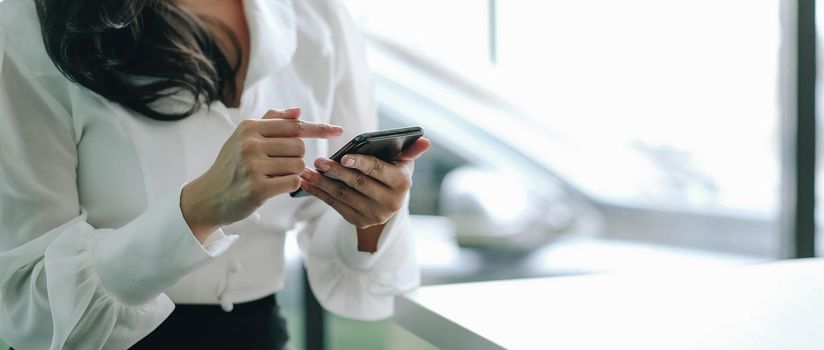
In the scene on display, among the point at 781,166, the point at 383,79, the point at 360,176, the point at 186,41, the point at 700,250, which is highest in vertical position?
the point at 186,41

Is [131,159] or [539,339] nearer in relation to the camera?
[539,339]

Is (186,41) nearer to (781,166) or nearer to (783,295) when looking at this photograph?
(783,295)

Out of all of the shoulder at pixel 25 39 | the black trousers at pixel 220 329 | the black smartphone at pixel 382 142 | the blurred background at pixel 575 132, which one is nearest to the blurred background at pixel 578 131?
the blurred background at pixel 575 132

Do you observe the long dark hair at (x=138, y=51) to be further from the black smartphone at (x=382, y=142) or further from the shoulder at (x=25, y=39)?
the black smartphone at (x=382, y=142)

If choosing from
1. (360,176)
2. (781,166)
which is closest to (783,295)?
(360,176)

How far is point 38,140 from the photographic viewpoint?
2.99 feet

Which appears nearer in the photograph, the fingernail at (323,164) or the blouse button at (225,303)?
the fingernail at (323,164)

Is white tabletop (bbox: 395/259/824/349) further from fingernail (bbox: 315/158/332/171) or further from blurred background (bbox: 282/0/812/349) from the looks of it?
blurred background (bbox: 282/0/812/349)

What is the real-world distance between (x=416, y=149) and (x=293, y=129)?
142 mm

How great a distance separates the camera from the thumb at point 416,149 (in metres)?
0.82

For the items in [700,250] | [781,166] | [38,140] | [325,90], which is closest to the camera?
[38,140]

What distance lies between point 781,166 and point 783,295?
125 centimetres

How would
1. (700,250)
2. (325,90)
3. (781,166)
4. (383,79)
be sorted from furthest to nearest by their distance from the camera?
(700,250) < (383,79) < (781,166) < (325,90)

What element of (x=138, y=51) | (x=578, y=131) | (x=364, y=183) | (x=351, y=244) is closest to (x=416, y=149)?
Result: (x=364, y=183)
